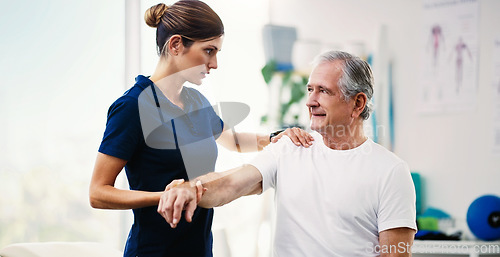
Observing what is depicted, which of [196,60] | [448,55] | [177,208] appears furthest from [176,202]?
[448,55]

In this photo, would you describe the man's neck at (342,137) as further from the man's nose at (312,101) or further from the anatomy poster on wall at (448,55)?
the anatomy poster on wall at (448,55)

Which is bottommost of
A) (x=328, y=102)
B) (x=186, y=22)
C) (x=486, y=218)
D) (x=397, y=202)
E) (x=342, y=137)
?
(x=486, y=218)

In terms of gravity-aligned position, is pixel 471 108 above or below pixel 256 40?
below

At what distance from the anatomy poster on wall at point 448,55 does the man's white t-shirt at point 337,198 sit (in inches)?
77.3

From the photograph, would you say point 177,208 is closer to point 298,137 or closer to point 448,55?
point 298,137

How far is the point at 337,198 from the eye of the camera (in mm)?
1503

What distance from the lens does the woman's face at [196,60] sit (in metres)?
1.54

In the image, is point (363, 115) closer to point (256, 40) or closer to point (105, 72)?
point (105, 72)

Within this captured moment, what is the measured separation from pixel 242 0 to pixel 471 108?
170 cm

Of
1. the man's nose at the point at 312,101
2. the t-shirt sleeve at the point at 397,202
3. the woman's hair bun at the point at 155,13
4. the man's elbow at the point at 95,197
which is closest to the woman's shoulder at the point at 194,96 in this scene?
the woman's hair bun at the point at 155,13

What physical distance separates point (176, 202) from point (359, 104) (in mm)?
671

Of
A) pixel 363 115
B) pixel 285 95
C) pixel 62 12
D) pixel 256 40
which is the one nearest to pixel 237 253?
pixel 285 95

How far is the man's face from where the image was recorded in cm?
158

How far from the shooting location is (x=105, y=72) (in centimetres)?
286
